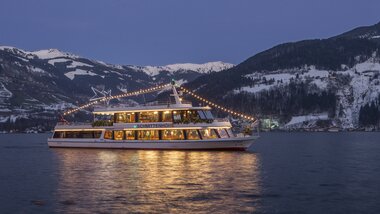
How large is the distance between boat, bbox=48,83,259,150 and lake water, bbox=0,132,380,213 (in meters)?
9.25

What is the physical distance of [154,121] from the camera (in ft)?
262

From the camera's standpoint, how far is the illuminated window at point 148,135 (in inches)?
3137

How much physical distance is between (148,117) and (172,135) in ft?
17.7

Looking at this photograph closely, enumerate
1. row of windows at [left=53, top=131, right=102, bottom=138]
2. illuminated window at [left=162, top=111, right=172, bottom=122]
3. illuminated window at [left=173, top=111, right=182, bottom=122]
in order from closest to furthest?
illuminated window at [left=173, top=111, right=182, bottom=122]
illuminated window at [left=162, top=111, right=172, bottom=122]
row of windows at [left=53, top=131, right=102, bottom=138]

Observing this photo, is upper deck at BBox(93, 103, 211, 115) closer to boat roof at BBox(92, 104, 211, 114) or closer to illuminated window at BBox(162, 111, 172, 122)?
boat roof at BBox(92, 104, 211, 114)

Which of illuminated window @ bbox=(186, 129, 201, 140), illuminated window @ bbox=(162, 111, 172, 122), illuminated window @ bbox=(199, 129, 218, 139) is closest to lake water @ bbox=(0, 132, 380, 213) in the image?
illuminated window @ bbox=(199, 129, 218, 139)

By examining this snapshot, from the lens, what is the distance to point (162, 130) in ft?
259

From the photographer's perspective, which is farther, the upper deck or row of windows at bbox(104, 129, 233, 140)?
the upper deck

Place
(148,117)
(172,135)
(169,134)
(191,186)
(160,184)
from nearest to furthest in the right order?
(191,186) < (160,184) < (172,135) < (169,134) < (148,117)

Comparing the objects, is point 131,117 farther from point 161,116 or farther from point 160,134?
point 160,134

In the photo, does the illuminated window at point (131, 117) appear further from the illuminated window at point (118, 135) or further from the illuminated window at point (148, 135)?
the illuminated window at point (148, 135)

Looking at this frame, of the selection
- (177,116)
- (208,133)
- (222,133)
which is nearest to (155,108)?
(177,116)

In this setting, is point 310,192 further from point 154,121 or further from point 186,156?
point 154,121

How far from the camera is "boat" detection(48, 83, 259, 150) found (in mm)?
75000
